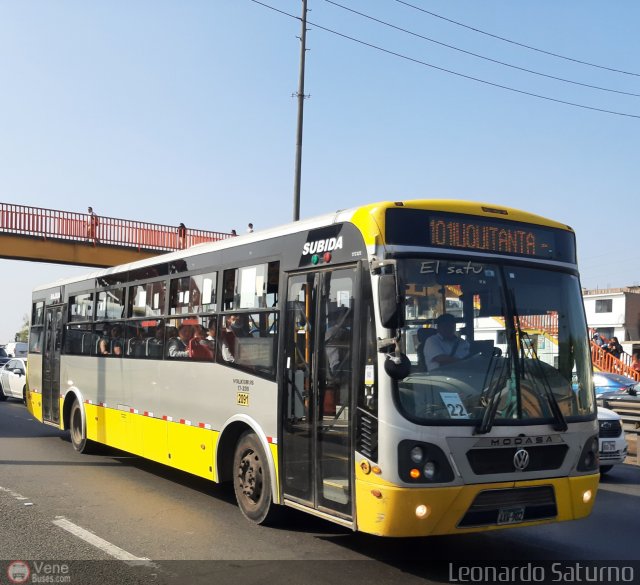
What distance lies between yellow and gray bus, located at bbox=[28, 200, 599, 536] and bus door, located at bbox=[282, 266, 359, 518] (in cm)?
2

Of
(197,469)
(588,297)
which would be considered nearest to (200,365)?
Result: (197,469)

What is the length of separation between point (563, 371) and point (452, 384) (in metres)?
1.21

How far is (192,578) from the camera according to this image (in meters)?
6.12

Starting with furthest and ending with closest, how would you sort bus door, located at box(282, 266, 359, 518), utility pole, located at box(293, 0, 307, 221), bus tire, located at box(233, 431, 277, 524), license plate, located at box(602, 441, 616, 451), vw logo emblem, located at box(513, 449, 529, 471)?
utility pole, located at box(293, 0, 307, 221) → license plate, located at box(602, 441, 616, 451) → bus tire, located at box(233, 431, 277, 524) → bus door, located at box(282, 266, 359, 518) → vw logo emblem, located at box(513, 449, 529, 471)

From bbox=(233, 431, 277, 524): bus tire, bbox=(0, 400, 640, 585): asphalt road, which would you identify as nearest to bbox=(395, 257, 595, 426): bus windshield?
bbox=(0, 400, 640, 585): asphalt road

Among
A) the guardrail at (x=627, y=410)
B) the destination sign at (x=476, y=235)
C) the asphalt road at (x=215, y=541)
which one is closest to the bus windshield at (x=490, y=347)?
the destination sign at (x=476, y=235)

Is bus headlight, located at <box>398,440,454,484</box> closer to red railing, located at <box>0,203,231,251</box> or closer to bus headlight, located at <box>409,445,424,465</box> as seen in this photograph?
bus headlight, located at <box>409,445,424,465</box>

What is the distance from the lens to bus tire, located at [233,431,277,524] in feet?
25.5

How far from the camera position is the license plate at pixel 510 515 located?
620 cm

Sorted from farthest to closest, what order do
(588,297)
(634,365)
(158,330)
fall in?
(588,297) < (634,365) < (158,330)

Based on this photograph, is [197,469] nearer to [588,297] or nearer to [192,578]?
[192,578]

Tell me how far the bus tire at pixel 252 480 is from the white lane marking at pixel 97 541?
4.93 ft

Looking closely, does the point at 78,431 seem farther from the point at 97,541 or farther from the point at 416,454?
A: the point at 416,454

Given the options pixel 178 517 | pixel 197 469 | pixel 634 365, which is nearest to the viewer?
pixel 178 517
